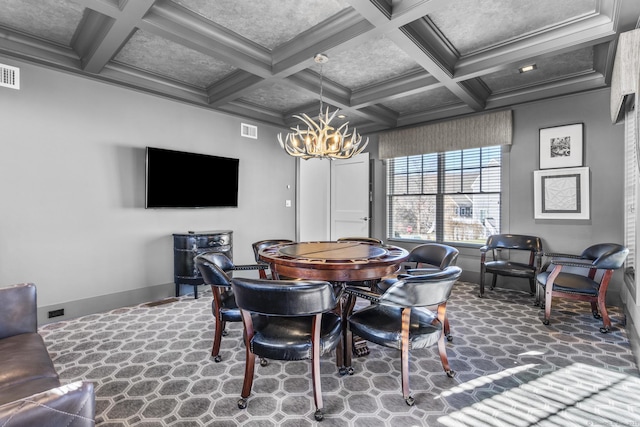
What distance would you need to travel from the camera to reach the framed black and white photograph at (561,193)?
4.15 metres

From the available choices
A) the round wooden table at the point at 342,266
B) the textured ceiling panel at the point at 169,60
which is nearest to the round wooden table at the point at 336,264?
the round wooden table at the point at 342,266

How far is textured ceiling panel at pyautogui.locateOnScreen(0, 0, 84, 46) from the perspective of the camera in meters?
2.71

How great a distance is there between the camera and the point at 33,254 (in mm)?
3381

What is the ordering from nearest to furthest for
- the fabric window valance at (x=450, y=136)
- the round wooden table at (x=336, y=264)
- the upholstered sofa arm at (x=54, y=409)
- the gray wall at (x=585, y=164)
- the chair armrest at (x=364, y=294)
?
the upholstered sofa arm at (x=54, y=409), the chair armrest at (x=364, y=294), the round wooden table at (x=336, y=264), the gray wall at (x=585, y=164), the fabric window valance at (x=450, y=136)

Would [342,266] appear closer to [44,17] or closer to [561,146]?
[44,17]

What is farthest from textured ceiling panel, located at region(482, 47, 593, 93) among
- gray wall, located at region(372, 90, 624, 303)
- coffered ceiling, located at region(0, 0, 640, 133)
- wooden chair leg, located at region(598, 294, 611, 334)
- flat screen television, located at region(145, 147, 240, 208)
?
flat screen television, located at region(145, 147, 240, 208)

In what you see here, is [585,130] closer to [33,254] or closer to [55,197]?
[55,197]

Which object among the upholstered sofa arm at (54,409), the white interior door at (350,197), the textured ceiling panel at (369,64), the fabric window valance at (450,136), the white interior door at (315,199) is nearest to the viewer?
the upholstered sofa arm at (54,409)

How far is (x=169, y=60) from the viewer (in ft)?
12.2

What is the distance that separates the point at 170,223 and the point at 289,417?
11.3 ft

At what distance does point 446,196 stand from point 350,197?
1.84 m

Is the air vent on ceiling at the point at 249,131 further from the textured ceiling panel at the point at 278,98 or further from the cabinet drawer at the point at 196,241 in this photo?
the cabinet drawer at the point at 196,241

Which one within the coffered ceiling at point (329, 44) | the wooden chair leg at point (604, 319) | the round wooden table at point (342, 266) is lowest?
the wooden chair leg at point (604, 319)

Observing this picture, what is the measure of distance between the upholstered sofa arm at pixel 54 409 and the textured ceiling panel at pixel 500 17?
3472 millimetres
